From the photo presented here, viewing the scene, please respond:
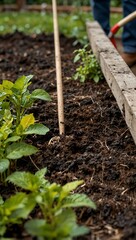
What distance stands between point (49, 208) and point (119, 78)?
1.26 metres

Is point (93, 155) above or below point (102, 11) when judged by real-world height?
above

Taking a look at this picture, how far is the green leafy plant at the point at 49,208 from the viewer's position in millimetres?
1512

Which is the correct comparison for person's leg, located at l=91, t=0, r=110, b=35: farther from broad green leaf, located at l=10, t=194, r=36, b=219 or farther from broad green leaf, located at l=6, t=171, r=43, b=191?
broad green leaf, located at l=10, t=194, r=36, b=219

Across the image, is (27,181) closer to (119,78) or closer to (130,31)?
(119,78)

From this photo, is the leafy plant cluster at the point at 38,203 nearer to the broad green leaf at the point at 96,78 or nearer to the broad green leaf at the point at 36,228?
the broad green leaf at the point at 36,228

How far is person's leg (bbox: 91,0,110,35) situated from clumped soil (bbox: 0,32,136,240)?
1434mm

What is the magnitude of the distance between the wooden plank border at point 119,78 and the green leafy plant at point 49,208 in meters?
0.57

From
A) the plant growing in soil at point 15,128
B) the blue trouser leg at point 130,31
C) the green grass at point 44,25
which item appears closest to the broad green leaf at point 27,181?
the plant growing in soil at point 15,128

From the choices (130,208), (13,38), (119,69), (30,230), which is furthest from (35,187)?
(13,38)

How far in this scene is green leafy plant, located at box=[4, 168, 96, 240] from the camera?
151cm

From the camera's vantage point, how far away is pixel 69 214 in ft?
5.18

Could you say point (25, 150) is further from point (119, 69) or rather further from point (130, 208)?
point (119, 69)

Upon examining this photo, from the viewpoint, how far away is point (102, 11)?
4.86m

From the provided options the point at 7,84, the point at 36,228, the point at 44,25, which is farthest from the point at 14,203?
the point at 44,25
